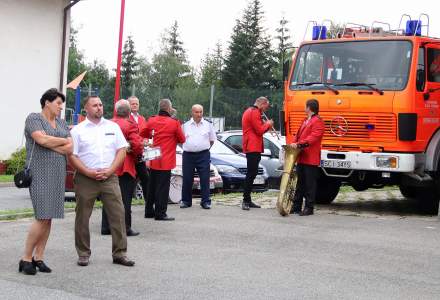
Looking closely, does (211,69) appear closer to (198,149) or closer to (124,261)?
(198,149)

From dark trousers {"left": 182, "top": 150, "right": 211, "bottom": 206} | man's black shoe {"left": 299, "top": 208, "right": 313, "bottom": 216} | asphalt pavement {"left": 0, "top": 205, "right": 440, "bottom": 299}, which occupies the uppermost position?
dark trousers {"left": 182, "top": 150, "right": 211, "bottom": 206}

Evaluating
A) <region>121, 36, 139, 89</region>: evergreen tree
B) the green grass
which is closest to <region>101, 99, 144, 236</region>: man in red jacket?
the green grass

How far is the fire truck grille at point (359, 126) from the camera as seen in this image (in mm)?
13383

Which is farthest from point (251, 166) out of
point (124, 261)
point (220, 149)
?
point (124, 261)

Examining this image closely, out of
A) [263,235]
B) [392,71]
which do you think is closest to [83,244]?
[263,235]

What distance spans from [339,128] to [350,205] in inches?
108

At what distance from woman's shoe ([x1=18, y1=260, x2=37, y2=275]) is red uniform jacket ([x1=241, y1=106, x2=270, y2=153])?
6.61 metres

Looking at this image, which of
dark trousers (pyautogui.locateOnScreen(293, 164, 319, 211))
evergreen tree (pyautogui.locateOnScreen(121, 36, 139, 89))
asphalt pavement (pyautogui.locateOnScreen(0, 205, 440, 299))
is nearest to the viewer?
asphalt pavement (pyautogui.locateOnScreen(0, 205, 440, 299))

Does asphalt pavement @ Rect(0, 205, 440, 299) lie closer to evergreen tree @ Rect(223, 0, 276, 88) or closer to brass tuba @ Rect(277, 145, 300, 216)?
brass tuba @ Rect(277, 145, 300, 216)

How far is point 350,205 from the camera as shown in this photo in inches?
635

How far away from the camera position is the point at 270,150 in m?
20.5

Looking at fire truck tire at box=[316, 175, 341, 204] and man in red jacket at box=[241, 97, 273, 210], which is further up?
man in red jacket at box=[241, 97, 273, 210]

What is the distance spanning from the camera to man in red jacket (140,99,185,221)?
12.3 m

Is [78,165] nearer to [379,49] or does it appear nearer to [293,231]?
[293,231]
